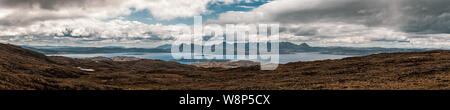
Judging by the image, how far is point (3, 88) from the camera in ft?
103
